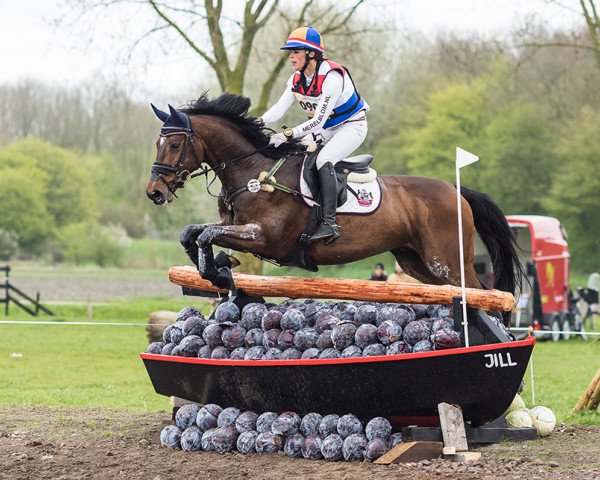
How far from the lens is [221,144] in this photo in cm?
800

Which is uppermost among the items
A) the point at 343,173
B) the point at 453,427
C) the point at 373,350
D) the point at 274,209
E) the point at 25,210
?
the point at 25,210

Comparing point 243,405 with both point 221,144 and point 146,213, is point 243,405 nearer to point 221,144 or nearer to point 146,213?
point 221,144

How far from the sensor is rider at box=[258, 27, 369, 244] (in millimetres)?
7773

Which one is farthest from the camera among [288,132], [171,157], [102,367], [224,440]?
[102,367]

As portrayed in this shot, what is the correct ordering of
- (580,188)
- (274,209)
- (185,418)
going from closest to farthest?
1. (185,418)
2. (274,209)
3. (580,188)

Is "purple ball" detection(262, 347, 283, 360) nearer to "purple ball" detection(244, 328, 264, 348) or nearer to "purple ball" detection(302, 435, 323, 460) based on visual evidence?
"purple ball" detection(244, 328, 264, 348)

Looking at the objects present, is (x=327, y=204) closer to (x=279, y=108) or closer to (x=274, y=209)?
(x=274, y=209)

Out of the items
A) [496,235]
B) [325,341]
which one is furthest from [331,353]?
[496,235]

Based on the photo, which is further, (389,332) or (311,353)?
(311,353)

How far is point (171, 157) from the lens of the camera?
770 centimetres

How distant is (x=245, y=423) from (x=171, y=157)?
210cm

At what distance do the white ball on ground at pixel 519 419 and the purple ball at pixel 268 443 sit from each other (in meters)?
1.79

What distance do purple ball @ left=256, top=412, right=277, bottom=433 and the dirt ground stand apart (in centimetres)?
25

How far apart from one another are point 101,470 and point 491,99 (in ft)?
99.1
